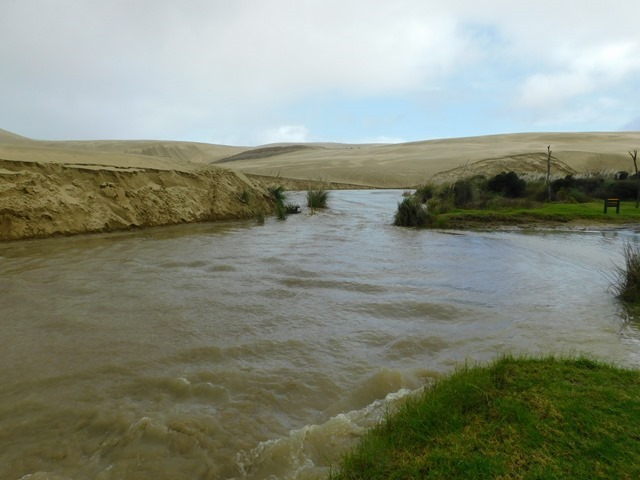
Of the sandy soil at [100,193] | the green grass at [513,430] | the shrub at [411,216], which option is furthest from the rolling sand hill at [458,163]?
the green grass at [513,430]

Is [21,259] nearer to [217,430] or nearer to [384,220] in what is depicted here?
[217,430]

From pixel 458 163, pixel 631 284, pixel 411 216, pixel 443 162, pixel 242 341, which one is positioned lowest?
pixel 242 341

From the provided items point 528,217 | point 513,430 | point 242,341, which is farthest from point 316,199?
point 513,430

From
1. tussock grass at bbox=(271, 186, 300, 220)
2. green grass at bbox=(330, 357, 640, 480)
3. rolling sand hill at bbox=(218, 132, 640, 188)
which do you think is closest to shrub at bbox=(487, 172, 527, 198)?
tussock grass at bbox=(271, 186, 300, 220)

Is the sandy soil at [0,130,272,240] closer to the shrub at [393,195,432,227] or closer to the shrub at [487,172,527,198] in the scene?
the shrub at [393,195,432,227]

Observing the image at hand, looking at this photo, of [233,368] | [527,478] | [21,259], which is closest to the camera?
[527,478]

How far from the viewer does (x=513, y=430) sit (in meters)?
2.75

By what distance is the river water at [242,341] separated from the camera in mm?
3117

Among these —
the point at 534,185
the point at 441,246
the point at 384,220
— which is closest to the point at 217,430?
the point at 441,246

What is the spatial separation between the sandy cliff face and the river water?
102cm

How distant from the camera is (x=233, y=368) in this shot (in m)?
4.33

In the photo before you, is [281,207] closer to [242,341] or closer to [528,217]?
[528,217]

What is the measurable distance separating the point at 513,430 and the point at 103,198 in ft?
40.6

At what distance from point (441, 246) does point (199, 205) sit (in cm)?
826
